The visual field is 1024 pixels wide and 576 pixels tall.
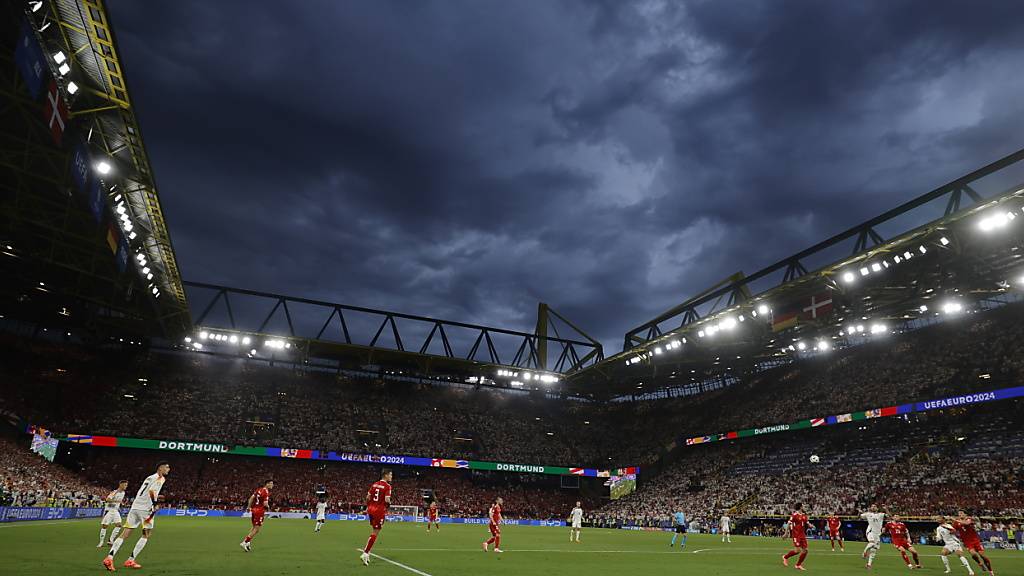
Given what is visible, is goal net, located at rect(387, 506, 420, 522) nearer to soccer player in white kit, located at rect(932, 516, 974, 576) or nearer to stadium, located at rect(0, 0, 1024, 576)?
stadium, located at rect(0, 0, 1024, 576)

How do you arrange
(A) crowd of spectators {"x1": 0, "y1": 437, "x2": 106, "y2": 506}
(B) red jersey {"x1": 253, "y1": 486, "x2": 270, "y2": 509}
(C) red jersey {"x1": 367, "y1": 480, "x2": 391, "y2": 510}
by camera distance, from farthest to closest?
(A) crowd of spectators {"x1": 0, "y1": 437, "x2": 106, "y2": 506}
(B) red jersey {"x1": 253, "y1": 486, "x2": 270, "y2": 509}
(C) red jersey {"x1": 367, "y1": 480, "x2": 391, "y2": 510}

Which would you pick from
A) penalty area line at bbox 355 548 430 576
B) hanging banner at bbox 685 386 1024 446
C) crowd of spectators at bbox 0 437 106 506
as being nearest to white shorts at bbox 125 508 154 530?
penalty area line at bbox 355 548 430 576

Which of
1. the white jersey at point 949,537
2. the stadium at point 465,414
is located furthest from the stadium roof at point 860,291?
the white jersey at point 949,537

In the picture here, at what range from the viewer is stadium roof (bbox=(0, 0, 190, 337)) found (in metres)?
18.9

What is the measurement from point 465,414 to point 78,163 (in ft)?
193

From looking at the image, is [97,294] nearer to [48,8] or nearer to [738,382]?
[48,8]

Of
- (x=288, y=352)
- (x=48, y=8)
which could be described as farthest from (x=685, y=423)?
(x=48, y=8)

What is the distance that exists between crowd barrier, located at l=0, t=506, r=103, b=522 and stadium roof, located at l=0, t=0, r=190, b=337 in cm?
1378

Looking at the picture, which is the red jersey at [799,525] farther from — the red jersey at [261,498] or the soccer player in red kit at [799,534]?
the red jersey at [261,498]

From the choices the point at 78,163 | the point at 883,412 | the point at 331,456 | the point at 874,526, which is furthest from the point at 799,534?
the point at 331,456

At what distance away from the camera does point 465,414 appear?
252 ft

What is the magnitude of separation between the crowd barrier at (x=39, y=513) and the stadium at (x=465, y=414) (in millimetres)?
171

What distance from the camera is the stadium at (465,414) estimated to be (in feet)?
65.4

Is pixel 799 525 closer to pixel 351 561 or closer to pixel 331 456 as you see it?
pixel 351 561
